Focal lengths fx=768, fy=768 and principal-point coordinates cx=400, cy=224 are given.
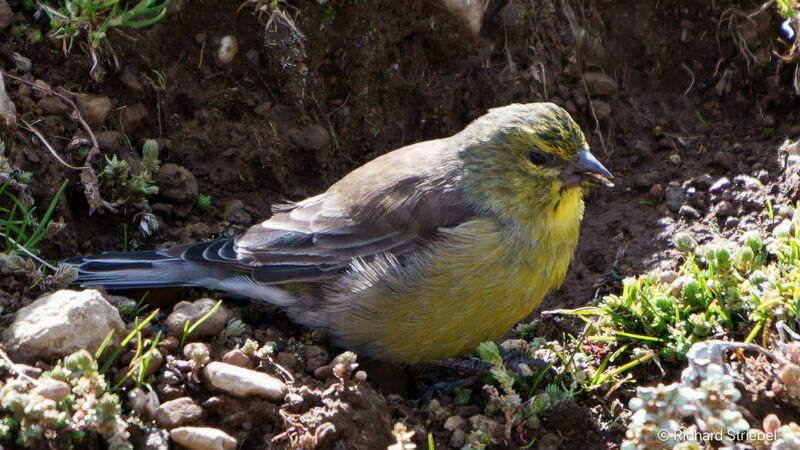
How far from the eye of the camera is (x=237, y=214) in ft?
17.2

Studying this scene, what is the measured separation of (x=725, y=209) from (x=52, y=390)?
4031mm

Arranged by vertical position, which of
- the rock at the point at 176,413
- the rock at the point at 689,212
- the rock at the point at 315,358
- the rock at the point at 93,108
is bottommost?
the rock at the point at 315,358

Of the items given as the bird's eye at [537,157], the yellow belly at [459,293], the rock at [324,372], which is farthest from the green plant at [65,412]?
the bird's eye at [537,157]

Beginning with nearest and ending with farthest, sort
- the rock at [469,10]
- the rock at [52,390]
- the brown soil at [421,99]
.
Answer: the rock at [52,390] → the brown soil at [421,99] → the rock at [469,10]

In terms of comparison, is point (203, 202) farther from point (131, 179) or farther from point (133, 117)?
point (133, 117)

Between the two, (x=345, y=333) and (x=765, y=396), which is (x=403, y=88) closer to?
(x=345, y=333)

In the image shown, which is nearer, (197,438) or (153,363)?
(197,438)

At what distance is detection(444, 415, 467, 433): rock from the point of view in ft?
12.1

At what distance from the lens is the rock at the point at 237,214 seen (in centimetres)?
521

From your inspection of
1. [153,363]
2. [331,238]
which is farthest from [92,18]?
[153,363]

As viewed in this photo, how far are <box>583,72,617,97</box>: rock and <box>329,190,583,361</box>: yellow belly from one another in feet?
6.58

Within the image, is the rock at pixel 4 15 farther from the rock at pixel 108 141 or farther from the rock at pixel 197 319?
the rock at pixel 197 319

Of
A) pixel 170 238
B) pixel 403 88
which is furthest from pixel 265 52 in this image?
pixel 170 238

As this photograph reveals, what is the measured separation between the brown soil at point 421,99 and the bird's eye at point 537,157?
3.39 ft
